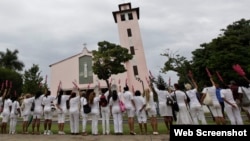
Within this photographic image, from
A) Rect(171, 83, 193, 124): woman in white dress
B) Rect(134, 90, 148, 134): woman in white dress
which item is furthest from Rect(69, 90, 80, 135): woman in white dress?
Rect(171, 83, 193, 124): woman in white dress

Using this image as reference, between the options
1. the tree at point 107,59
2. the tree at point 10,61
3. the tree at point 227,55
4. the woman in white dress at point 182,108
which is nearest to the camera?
the woman in white dress at point 182,108

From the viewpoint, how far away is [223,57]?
1070 inches

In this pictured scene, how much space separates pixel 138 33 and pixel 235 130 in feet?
131

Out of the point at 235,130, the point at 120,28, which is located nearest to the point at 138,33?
the point at 120,28

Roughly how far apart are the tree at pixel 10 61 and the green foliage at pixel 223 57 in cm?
4085

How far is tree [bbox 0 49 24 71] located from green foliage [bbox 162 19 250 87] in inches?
1608

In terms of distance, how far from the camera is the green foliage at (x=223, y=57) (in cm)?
2723

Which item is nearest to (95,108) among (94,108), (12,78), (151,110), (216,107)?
(94,108)

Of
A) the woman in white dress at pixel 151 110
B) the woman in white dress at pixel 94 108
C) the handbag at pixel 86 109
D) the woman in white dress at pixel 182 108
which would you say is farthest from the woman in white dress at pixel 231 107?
the handbag at pixel 86 109

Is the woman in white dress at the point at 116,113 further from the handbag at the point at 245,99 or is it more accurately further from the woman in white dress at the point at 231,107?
the handbag at the point at 245,99

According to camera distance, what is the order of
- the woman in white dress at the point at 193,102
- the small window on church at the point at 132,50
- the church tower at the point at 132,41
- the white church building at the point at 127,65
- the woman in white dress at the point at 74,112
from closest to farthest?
the woman in white dress at the point at 193,102
the woman in white dress at the point at 74,112
the church tower at the point at 132,41
the white church building at the point at 127,65
the small window on church at the point at 132,50

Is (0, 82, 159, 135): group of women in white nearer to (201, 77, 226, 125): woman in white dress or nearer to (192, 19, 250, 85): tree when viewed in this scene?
(201, 77, 226, 125): woman in white dress

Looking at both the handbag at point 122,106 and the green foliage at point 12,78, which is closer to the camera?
the handbag at point 122,106

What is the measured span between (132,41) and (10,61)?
107 ft
